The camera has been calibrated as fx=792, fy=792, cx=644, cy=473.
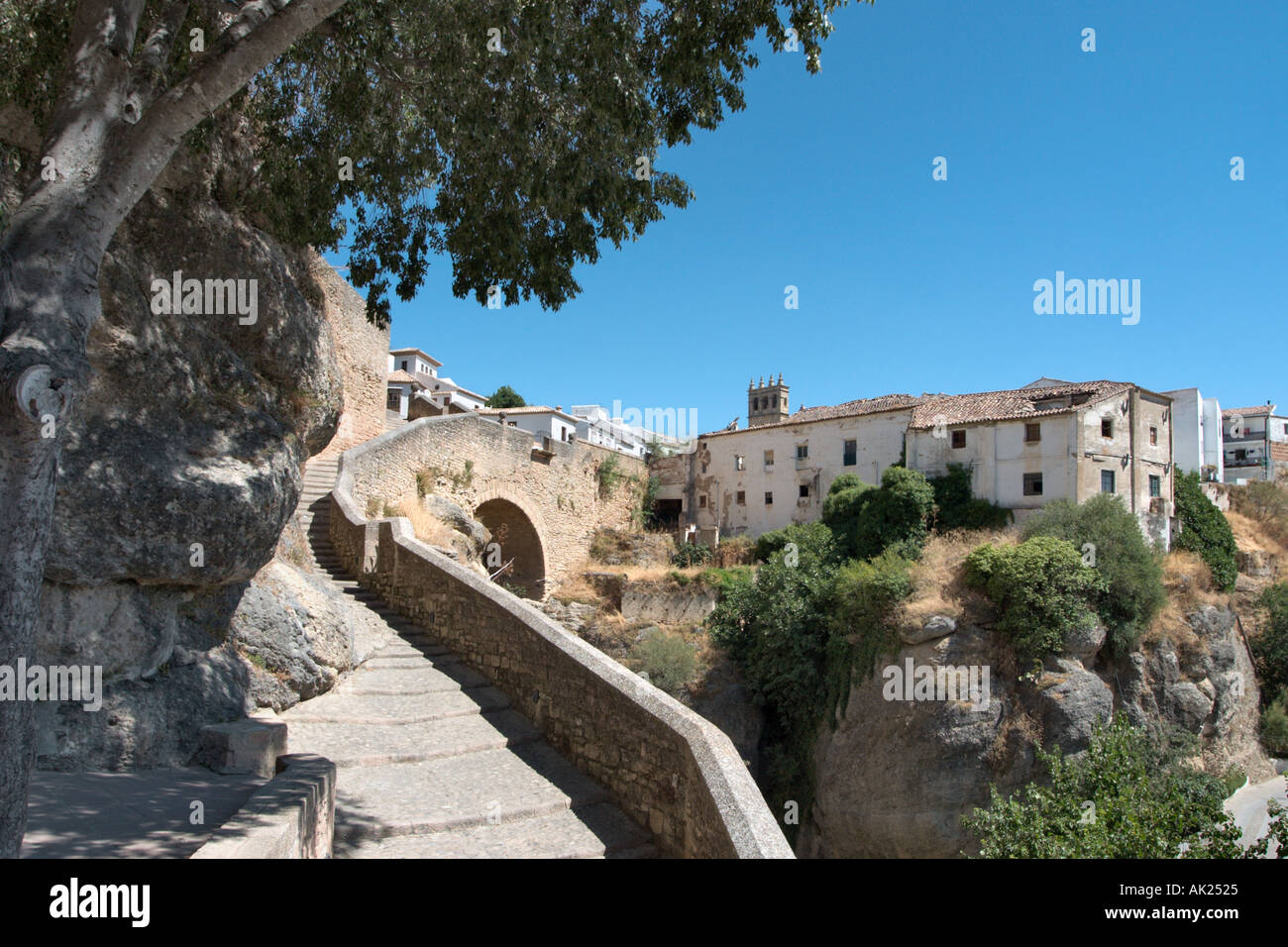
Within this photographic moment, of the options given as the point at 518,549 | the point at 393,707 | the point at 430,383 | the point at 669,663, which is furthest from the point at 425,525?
the point at 430,383

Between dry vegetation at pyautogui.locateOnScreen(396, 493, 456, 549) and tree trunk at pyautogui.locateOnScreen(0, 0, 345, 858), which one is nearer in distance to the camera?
tree trunk at pyautogui.locateOnScreen(0, 0, 345, 858)

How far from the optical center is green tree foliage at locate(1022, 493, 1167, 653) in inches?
809

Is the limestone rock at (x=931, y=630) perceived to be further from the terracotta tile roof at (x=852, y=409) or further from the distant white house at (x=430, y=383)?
the distant white house at (x=430, y=383)

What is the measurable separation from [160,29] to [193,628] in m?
4.86

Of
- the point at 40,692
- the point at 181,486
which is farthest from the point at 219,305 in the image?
the point at 40,692

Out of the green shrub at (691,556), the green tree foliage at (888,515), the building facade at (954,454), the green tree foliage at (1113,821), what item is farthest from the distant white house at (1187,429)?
the green tree foliage at (1113,821)

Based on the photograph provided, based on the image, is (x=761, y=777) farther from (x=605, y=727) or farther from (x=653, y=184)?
(x=653, y=184)

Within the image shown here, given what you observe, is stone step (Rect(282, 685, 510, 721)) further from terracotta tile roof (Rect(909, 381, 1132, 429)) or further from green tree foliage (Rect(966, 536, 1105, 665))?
terracotta tile roof (Rect(909, 381, 1132, 429))

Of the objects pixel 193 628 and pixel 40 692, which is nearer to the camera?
pixel 40 692

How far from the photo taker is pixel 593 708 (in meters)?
7.34

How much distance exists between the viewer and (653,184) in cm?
770

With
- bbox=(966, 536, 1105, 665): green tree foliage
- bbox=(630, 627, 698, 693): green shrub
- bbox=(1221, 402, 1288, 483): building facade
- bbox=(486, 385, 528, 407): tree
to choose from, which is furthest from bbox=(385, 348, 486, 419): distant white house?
bbox=(1221, 402, 1288, 483): building facade

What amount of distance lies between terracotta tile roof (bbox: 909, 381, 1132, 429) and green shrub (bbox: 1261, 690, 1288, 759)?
11.1m

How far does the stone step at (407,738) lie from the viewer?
7015 mm
